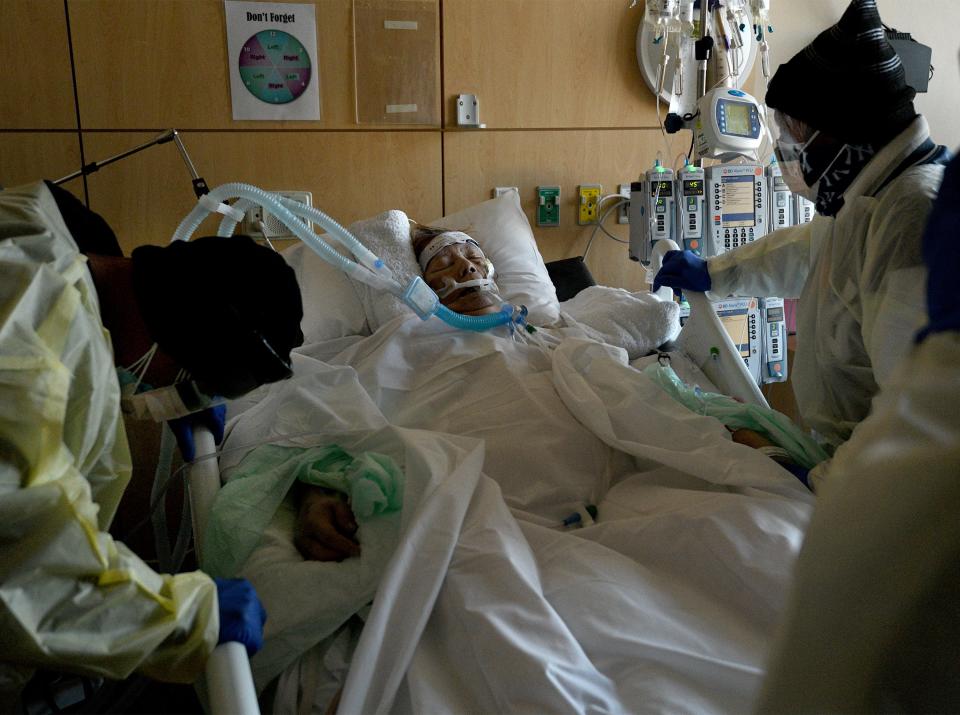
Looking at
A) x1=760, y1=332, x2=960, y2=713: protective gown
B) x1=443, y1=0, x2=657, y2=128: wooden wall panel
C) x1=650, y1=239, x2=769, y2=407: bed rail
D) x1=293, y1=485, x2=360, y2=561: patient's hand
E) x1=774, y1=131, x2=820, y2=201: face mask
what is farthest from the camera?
x1=443, y1=0, x2=657, y2=128: wooden wall panel

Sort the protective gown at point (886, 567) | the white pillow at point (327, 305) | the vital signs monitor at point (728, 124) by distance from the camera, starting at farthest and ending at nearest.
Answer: the vital signs monitor at point (728, 124)
the white pillow at point (327, 305)
the protective gown at point (886, 567)

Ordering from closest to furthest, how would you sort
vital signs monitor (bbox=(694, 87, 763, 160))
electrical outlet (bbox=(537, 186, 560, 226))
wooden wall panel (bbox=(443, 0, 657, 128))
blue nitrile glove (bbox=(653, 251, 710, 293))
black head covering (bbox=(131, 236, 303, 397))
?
black head covering (bbox=(131, 236, 303, 397)) < blue nitrile glove (bbox=(653, 251, 710, 293)) < vital signs monitor (bbox=(694, 87, 763, 160)) < wooden wall panel (bbox=(443, 0, 657, 128)) < electrical outlet (bbox=(537, 186, 560, 226))

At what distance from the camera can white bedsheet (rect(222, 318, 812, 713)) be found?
0.97 meters

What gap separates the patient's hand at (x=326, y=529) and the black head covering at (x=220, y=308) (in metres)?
0.32

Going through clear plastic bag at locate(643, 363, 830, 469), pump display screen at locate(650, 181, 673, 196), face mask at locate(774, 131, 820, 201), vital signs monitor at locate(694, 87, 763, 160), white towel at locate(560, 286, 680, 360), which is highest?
vital signs monitor at locate(694, 87, 763, 160)

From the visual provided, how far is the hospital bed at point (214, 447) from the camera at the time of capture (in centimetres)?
82

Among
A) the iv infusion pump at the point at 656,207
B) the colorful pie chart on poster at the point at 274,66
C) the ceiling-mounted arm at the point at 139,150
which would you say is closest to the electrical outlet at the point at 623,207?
the iv infusion pump at the point at 656,207

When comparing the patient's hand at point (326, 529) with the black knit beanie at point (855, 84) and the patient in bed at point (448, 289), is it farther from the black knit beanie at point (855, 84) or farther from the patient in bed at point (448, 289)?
the black knit beanie at point (855, 84)

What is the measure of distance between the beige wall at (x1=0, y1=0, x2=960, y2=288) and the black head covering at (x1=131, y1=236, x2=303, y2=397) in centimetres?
167

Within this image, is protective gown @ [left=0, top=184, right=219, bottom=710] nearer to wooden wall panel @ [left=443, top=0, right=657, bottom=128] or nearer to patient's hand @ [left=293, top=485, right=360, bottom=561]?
patient's hand @ [left=293, top=485, right=360, bottom=561]

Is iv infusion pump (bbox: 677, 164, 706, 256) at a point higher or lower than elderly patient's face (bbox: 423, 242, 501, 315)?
higher

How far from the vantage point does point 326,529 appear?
50.6 inches

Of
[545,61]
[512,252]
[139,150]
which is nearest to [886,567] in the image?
[512,252]

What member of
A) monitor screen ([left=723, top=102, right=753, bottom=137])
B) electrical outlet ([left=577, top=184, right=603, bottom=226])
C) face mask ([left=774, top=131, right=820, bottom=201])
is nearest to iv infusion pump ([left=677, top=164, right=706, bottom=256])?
monitor screen ([left=723, top=102, right=753, bottom=137])
